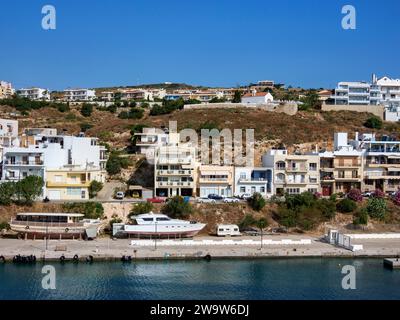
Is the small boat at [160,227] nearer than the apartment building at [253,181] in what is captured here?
Yes

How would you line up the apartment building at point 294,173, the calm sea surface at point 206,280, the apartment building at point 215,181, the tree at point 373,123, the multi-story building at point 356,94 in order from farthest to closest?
the multi-story building at point 356,94
the tree at point 373,123
the apartment building at point 294,173
the apartment building at point 215,181
the calm sea surface at point 206,280

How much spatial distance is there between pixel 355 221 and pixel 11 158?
2782 centimetres

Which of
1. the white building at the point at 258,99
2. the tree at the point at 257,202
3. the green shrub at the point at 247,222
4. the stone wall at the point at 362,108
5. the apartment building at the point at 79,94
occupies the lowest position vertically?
the green shrub at the point at 247,222

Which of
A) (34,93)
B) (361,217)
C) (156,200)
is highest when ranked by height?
(34,93)

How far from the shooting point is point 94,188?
4509 cm

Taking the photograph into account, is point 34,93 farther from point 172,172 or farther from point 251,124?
point 172,172

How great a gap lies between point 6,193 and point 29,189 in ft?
5.64

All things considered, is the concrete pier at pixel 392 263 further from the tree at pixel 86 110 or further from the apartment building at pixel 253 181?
the tree at pixel 86 110

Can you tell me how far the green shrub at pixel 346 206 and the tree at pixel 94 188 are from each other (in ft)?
62.8

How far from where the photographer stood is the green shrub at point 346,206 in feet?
143

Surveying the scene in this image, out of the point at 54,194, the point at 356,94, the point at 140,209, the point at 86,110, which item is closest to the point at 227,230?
the point at 140,209

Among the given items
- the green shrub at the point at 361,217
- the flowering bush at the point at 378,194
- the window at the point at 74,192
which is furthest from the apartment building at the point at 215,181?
the flowering bush at the point at 378,194
